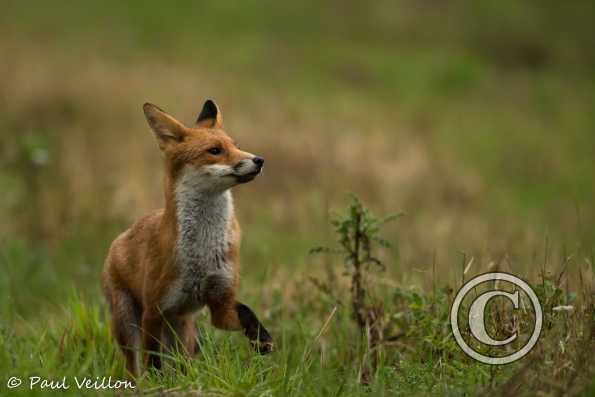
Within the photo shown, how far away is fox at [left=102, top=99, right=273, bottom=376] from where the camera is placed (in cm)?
641

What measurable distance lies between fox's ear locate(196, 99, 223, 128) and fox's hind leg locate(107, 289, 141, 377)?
64.1 inches

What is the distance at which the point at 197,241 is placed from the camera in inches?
257

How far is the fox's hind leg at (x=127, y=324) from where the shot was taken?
6.78 metres

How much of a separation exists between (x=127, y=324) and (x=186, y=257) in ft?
3.00

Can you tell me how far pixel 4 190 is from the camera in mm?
13055

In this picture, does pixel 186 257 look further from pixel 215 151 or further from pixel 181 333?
pixel 215 151

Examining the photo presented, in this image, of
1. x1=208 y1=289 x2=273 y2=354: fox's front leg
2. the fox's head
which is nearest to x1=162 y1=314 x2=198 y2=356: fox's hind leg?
x1=208 y1=289 x2=273 y2=354: fox's front leg

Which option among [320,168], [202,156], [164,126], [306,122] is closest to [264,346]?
[202,156]

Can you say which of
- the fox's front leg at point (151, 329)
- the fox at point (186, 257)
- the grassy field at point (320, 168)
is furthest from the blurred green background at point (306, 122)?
the fox's front leg at point (151, 329)

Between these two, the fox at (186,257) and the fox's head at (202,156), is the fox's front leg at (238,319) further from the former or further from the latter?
the fox's head at (202,156)

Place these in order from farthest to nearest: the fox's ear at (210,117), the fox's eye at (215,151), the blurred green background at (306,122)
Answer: the blurred green background at (306,122), the fox's ear at (210,117), the fox's eye at (215,151)

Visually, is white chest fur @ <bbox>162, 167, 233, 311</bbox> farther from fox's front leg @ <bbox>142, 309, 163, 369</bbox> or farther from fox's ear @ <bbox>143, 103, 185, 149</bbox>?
fox's ear @ <bbox>143, 103, 185, 149</bbox>

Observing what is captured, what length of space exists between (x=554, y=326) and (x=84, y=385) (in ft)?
10.8

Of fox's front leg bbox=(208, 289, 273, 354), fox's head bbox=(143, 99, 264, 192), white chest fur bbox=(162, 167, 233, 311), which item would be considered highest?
fox's head bbox=(143, 99, 264, 192)
